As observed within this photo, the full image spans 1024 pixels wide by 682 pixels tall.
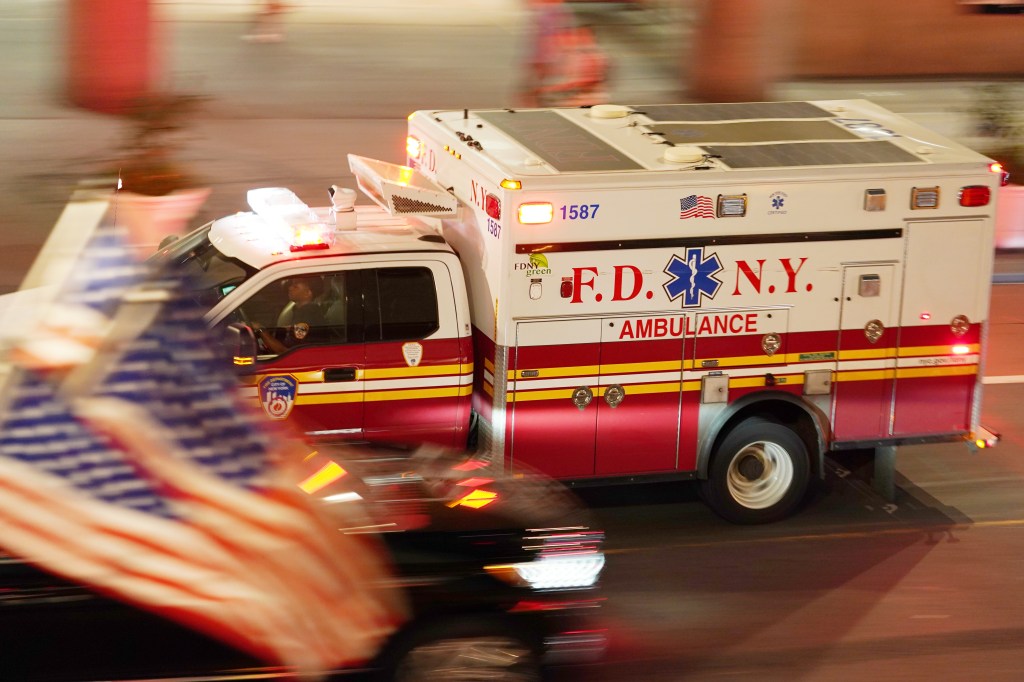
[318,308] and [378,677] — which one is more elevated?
[318,308]

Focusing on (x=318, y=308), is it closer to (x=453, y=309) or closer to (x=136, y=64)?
(x=453, y=309)

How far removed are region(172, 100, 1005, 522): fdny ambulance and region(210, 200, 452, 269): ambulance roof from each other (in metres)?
0.03

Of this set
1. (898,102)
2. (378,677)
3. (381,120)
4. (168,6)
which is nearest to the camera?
(378,677)

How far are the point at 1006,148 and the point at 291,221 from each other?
1094 cm

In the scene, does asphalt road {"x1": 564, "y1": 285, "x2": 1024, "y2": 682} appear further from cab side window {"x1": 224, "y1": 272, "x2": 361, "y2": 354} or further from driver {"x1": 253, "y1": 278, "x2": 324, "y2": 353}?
driver {"x1": 253, "y1": 278, "x2": 324, "y2": 353}

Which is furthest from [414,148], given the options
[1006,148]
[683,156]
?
[1006,148]

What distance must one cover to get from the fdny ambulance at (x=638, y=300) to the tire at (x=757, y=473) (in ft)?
0.05

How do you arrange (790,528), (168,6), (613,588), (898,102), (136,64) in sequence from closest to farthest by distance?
(613,588), (790,528), (136,64), (898,102), (168,6)

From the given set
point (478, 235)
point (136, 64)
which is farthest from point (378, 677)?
point (136, 64)

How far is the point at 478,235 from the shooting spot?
9688 mm

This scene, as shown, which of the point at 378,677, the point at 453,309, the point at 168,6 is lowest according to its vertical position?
the point at 378,677

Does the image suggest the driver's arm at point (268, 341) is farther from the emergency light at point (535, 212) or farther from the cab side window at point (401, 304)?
the emergency light at point (535, 212)

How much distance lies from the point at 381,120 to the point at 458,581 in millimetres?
13904

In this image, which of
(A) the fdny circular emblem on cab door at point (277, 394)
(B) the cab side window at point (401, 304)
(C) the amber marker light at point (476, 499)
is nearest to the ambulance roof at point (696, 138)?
(B) the cab side window at point (401, 304)
